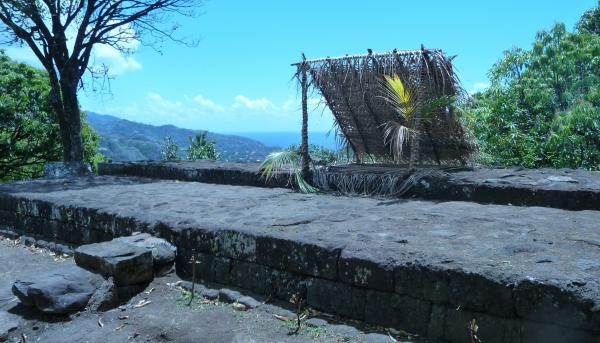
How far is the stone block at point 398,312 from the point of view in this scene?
2939 mm

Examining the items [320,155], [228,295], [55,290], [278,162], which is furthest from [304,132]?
[55,290]

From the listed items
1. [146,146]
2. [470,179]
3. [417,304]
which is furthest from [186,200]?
[146,146]

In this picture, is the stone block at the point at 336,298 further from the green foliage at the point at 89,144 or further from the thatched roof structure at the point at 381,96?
the green foliage at the point at 89,144

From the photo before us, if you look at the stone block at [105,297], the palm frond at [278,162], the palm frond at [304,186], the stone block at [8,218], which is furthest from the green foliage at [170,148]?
the stone block at [105,297]

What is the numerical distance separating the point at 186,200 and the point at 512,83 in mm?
7703

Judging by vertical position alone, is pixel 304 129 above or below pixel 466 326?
above

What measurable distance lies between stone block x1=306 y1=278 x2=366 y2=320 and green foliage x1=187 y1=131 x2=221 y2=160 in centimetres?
1292

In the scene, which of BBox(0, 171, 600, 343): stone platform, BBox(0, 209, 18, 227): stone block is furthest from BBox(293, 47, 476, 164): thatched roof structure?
BBox(0, 209, 18, 227): stone block

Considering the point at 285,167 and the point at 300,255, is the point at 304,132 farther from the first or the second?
the point at 300,255

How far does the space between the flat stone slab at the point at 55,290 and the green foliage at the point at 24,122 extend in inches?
466

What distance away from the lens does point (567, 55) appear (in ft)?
33.8

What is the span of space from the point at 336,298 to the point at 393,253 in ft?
1.66

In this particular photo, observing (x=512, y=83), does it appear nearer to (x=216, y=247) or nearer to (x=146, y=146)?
(x=216, y=247)

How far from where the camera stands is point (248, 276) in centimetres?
389
